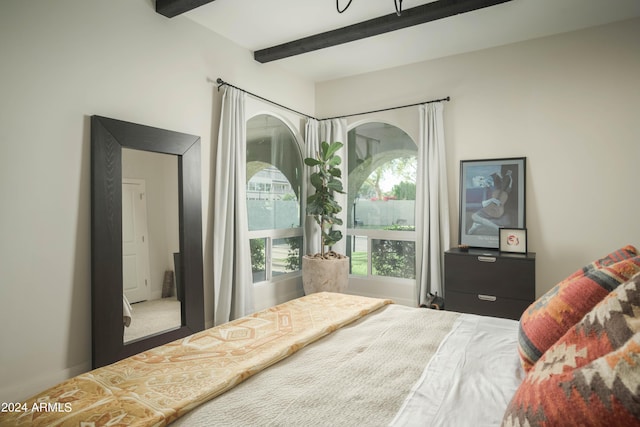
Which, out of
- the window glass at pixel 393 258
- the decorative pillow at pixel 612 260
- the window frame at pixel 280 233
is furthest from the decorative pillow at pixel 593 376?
the window glass at pixel 393 258

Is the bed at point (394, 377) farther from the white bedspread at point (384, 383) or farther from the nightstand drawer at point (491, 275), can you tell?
the nightstand drawer at point (491, 275)

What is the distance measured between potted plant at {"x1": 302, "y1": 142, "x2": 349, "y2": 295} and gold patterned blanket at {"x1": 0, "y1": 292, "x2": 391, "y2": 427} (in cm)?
215

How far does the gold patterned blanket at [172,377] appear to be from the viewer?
3.29 feet

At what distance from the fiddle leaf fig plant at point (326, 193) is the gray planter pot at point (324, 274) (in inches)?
7.5

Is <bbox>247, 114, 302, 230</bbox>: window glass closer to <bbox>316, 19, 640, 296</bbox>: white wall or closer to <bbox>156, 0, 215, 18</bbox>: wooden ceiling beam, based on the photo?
<bbox>156, 0, 215, 18</bbox>: wooden ceiling beam

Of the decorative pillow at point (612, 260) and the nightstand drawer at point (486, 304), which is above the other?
the decorative pillow at point (612, 260)

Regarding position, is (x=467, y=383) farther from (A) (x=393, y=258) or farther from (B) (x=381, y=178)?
(B) (x=381, y=178)

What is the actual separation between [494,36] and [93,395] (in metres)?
4.04

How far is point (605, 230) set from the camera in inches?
130

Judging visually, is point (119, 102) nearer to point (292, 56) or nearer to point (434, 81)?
point (292, 56)

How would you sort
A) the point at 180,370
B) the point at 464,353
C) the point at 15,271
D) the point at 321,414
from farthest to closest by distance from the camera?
the point at 15,271, the point at 464,353, the point at 180,370, the point at 321,414

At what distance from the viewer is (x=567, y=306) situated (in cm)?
114

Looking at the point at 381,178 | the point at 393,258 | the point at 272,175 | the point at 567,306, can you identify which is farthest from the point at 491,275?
the point at 272,175

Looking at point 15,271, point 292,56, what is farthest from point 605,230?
point 15,271
